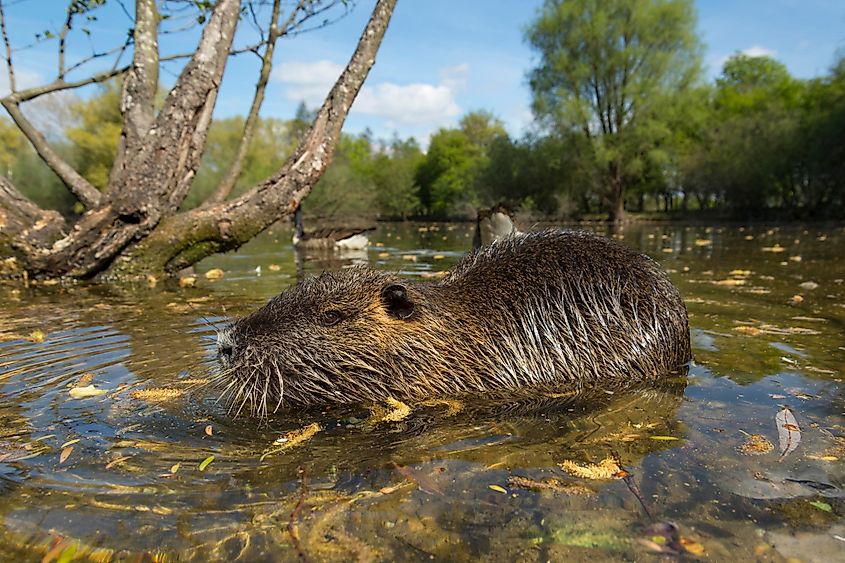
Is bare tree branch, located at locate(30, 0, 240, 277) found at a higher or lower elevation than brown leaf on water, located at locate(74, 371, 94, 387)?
higher

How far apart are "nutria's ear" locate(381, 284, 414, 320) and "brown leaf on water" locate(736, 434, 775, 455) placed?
6.03ft

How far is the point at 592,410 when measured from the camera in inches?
119

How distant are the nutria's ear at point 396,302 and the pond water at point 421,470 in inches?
23.5

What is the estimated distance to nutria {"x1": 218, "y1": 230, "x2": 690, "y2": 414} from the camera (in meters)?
3.15

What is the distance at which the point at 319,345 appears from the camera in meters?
3.19

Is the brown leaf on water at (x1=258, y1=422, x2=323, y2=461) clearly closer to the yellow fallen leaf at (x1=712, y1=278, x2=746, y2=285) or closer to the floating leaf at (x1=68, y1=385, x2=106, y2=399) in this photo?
the floating leaf at (x1=68, y1=385, x2=106, y2=399)

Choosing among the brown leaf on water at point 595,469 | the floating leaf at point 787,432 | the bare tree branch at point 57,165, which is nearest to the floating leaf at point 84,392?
the brown leaf on water at point 595,469

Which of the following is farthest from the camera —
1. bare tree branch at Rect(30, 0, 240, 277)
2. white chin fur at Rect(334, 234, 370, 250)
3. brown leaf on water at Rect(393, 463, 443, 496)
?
white chin fur at Rect(334, 234, 370, 250)

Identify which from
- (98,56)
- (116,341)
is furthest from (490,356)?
(98,56)

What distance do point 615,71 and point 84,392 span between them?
3857 cm

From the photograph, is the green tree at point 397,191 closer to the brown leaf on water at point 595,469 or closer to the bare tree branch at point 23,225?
the bare tree branch at point 23,225

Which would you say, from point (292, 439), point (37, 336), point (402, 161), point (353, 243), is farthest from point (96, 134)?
point (292, 439)

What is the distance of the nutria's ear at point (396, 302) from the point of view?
3.32m

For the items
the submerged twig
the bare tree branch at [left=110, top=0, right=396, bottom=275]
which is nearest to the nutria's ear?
the submerged twig
